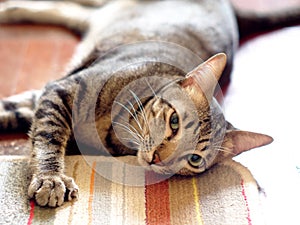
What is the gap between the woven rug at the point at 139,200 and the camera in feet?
5.14

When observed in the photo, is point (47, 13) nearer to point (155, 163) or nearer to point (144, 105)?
point (144, 105)

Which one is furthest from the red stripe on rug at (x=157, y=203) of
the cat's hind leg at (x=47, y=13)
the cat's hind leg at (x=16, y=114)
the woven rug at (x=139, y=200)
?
the cat's hind leg at (x=47, y=13)

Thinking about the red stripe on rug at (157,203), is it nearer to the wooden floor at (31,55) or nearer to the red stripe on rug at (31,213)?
the red stripe on rug at (31,213)

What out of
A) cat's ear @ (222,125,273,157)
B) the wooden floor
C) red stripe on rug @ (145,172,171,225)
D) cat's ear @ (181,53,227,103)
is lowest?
the wooden floor

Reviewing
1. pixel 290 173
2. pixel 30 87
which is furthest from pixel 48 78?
pixel 290 173

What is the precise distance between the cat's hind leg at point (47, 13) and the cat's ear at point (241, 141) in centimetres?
116

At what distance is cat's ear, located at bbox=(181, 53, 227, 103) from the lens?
1635 millimetres

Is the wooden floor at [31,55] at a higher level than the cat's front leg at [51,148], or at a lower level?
lower

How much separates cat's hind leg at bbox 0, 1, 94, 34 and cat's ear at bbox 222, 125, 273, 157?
1159 millimetres

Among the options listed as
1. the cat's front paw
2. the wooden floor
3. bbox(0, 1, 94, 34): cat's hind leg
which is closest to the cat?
the cat's front paw

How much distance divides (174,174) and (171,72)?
0.35 meters

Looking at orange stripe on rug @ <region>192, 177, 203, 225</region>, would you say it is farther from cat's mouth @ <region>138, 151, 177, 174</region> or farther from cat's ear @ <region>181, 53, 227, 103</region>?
cat's ear @ <region>181, 53, 227, 103</region>

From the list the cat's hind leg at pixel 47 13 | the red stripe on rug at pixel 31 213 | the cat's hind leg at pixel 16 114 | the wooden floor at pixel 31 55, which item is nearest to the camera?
the red stripe on rug at pixel 31 213

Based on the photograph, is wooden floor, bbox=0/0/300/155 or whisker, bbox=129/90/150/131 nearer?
whisker, bbox=129/90/150/131
